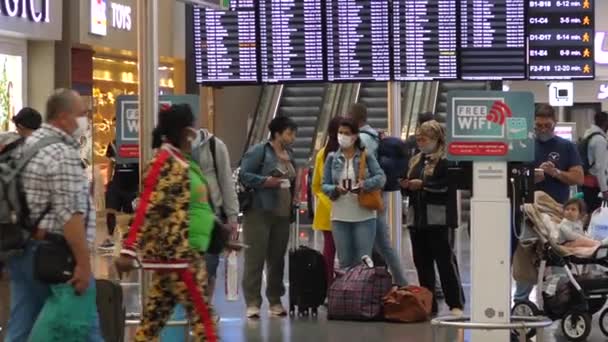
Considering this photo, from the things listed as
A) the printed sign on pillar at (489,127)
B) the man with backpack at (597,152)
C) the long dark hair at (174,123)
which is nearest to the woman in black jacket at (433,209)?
the printed sign on pillar at (489,127)

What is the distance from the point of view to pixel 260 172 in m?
11.2

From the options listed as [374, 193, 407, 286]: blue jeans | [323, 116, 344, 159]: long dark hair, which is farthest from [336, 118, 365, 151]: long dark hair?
[374, 193, 407, 286]: blue jeans

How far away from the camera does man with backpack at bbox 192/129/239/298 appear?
9329 millimetres

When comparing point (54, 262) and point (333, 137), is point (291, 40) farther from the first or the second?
point (54, 262)

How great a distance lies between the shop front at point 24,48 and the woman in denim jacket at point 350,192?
6151 millimetres

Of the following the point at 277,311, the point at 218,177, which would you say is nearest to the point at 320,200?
the point at 277,311

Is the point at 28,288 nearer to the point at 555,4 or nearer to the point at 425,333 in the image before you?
the point at 425,333

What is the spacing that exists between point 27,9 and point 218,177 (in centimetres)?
805

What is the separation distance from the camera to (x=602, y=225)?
11586mm

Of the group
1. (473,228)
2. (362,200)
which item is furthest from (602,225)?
(473,228)

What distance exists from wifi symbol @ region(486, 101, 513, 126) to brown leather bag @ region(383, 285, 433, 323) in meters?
2.36

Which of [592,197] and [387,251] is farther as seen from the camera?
[592,197]

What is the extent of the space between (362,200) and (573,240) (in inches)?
73.8

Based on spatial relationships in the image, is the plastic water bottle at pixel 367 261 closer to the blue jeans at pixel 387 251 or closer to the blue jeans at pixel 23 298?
the blue jeans at pixel 387 251
